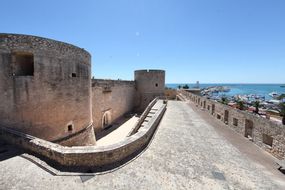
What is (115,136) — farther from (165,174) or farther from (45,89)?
(165,174)

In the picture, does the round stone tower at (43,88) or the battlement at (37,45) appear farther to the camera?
the round stone tower at (43,88)

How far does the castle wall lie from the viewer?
534 inches

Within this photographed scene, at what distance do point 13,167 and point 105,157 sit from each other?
2648 millimetres

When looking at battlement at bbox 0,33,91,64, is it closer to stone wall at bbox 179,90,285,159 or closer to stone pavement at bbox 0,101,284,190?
stone pavement at bbox 0,101,284,190

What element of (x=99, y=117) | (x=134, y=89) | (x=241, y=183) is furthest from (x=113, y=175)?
(x=134, y=89)

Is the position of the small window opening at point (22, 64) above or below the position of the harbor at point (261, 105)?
above

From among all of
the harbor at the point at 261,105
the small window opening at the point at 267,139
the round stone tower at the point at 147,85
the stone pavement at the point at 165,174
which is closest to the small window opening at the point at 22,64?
the stone pavement at the point at 165,174

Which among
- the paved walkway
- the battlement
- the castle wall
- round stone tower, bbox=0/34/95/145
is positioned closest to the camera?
the battlement

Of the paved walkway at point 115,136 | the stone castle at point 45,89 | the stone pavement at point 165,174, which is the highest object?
the stone castle at point 45,89

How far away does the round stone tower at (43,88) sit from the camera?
5992 mm

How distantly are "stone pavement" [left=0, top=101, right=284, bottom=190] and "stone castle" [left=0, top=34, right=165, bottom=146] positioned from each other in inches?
93.0

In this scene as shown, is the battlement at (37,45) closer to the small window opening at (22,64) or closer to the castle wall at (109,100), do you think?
the small window opening at (22,64)

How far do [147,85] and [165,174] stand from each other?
766 inches

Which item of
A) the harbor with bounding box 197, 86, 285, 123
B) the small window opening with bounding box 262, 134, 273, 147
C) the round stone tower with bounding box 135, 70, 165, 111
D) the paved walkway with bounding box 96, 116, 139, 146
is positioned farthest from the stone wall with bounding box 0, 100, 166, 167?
the round stone tower with bounding box 135, 70, 165, 111
